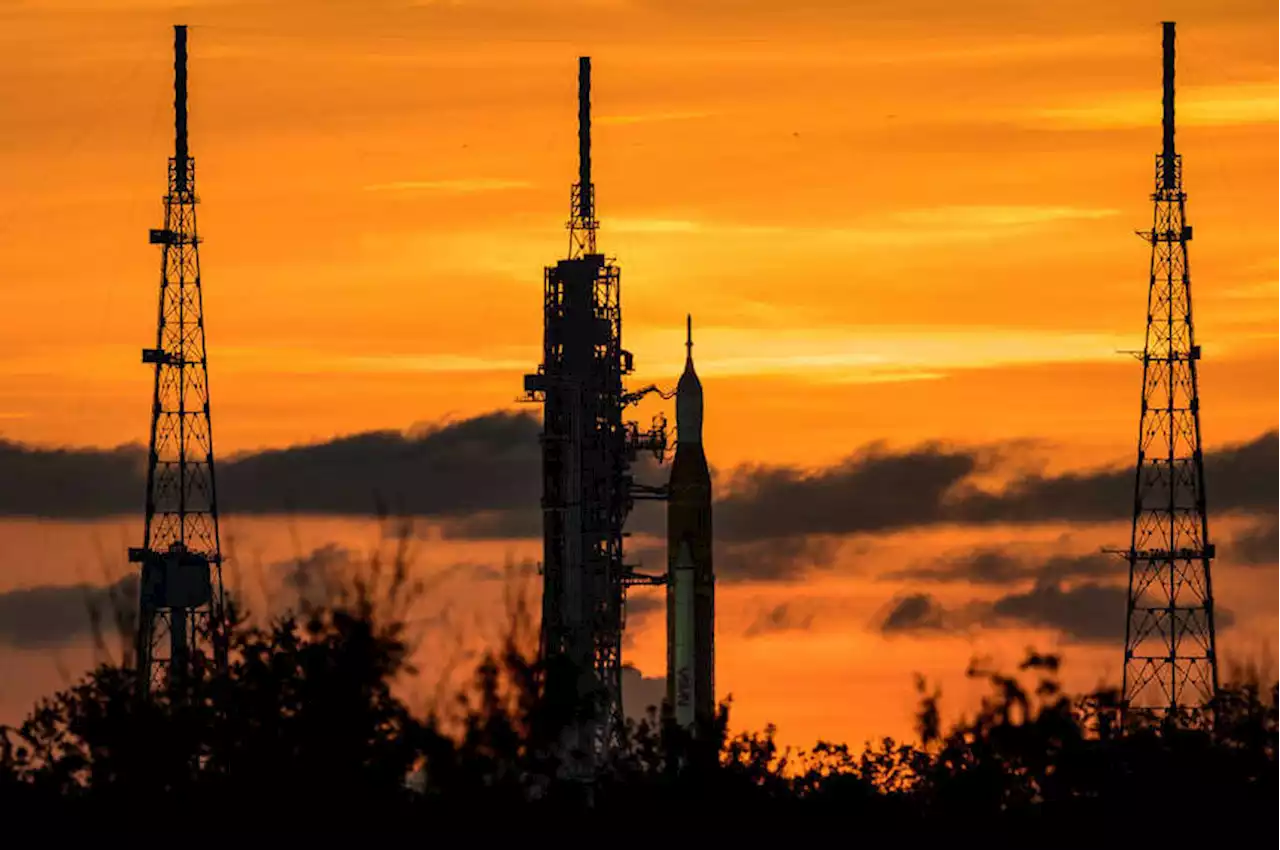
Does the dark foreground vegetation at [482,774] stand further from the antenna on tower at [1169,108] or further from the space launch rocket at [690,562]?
the space launch rocket at [690,562]

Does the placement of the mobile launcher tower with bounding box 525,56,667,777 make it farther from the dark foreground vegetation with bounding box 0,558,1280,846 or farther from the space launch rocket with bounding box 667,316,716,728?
the dark foreground vegetation with bounding box 0,558,1280,846

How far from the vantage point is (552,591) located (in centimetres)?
14862

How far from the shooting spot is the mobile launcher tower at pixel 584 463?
147 m

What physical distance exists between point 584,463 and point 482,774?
211 ft

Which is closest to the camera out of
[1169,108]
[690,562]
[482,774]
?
[482,774]

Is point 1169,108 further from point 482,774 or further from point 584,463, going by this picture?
point 482,774

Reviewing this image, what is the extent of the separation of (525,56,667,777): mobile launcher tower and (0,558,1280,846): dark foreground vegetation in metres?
54.5

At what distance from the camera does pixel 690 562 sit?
516ft

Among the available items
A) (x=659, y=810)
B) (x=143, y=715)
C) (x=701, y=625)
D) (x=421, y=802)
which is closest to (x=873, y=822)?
(x=659, y=810)

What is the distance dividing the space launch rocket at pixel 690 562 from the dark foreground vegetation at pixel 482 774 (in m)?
62.6

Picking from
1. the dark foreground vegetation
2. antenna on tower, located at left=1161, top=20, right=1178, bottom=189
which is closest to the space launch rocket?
antenna on tower, located at left=1161, top=20, right=1178, bottom=189

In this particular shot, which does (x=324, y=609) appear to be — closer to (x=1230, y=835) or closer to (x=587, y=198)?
(x=1230, y=835)

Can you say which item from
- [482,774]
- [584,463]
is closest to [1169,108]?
[584,463]

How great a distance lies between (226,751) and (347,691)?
3.72 m
